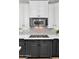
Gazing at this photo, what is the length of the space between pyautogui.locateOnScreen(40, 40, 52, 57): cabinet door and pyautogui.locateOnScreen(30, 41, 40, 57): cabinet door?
0.41 feet

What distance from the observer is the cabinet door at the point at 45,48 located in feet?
17.9

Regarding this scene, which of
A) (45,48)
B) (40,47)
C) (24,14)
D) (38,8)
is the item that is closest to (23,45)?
(40,47)

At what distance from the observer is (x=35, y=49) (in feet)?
17.9

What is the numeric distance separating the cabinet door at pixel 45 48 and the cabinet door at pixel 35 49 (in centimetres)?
12

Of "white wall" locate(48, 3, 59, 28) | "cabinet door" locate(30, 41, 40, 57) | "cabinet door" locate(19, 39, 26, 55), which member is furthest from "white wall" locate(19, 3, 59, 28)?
"cabinet door" locate(30, 41, 40, 57)

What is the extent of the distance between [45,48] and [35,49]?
0.41 meters

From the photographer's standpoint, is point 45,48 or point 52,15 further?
point 52,15

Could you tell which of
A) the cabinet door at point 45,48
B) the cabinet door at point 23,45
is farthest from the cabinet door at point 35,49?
the cabinet door at point 23,45

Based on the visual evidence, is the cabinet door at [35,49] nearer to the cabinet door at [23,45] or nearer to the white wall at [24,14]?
the cabinet door at [23,45]

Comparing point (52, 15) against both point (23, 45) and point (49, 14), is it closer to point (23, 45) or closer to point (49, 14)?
point (49, 14)
